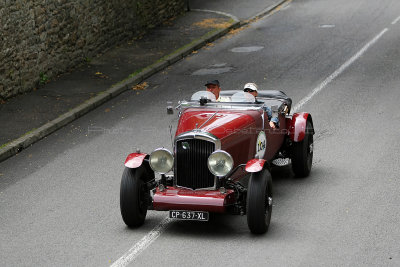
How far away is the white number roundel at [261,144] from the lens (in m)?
11.3

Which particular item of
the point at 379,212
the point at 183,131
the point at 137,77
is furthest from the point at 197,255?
the point at 137,77

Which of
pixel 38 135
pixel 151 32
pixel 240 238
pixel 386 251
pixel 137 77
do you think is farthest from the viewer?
pixel 151 32

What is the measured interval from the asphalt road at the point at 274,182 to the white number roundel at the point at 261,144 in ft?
2.38

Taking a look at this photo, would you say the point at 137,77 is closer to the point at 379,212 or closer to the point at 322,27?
the point at 322,27

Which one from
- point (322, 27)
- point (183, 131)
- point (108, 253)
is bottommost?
point (322, 27)

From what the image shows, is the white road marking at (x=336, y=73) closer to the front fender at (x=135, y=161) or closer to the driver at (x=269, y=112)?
the driver at (x=269, y=112)

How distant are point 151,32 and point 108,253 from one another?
16.9m

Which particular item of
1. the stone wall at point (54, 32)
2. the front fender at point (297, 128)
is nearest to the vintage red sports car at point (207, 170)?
the front fender at point (297, 128)

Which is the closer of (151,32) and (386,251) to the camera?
(386,251)

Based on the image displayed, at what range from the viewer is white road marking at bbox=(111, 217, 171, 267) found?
958cm

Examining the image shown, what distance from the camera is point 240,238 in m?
10.1

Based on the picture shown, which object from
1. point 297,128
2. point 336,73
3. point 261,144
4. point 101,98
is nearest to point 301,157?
point 297,128

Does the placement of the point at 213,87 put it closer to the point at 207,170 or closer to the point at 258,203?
the point at 207,170

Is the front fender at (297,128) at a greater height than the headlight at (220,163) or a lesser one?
lesser
